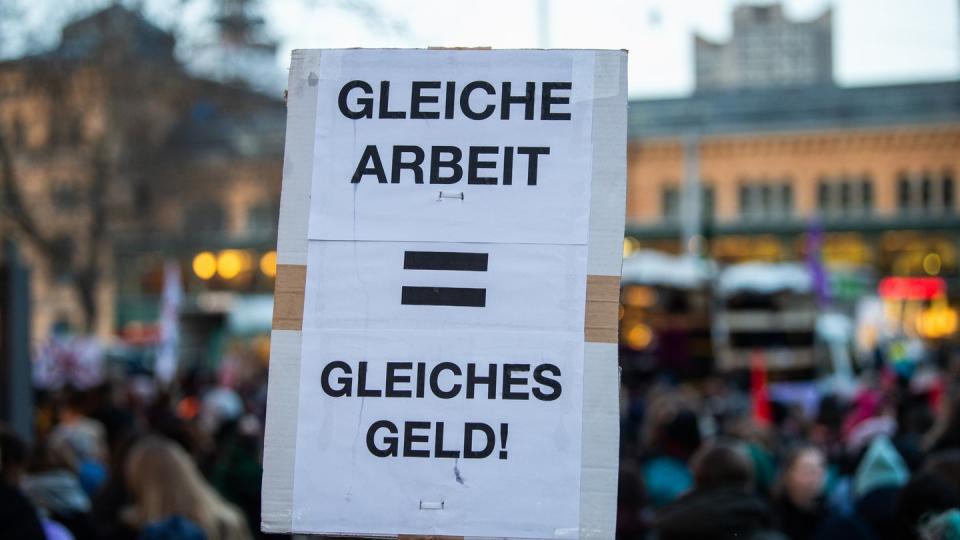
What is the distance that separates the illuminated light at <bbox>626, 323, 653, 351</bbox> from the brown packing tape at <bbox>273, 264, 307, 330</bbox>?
23.8m

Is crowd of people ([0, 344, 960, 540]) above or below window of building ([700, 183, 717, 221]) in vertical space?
below

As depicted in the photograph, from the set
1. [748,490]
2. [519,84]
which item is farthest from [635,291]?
[519,84]

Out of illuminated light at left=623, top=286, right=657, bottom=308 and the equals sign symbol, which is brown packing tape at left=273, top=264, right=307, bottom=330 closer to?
the equals sign symbol

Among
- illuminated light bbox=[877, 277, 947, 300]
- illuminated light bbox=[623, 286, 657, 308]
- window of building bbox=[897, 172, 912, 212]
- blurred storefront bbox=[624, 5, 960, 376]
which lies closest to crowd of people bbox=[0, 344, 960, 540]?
illuminated light bbox=[623, 286, 657, 308]

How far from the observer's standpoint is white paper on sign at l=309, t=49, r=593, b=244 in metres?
3.12

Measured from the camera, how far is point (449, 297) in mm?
3068

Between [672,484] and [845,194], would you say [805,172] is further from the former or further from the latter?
[672,484]

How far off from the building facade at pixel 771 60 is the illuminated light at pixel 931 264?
9.67m

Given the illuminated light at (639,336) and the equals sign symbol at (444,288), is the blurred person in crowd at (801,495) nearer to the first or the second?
the equals sign symbol at (444,288)

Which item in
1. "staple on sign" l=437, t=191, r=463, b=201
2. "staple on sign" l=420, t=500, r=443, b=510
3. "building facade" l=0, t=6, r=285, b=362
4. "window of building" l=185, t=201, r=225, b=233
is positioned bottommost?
"staple on sign" l=420, t=500, r=443, b=510

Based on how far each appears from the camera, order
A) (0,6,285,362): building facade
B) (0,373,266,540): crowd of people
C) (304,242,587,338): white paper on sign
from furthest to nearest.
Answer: (0,6,285,362): building facade
(0,373,266,540): crowd of people
(304,242,587,338): white paper on sign

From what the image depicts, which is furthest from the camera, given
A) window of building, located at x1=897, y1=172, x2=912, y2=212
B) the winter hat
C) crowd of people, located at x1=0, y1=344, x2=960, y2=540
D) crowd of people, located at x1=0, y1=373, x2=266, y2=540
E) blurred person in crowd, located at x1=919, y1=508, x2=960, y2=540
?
window of building, located at x1=897, y1=172, x2=912, y2=212

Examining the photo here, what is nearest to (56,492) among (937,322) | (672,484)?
(672,484)

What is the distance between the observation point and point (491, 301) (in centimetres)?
306
